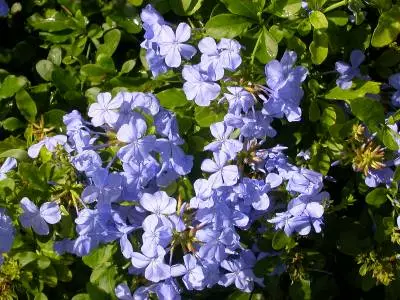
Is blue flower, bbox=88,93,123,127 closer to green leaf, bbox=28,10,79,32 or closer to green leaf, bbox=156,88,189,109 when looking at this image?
green leaf, bbox=156,88,189,109

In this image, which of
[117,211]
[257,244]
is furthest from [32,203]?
[257,244]

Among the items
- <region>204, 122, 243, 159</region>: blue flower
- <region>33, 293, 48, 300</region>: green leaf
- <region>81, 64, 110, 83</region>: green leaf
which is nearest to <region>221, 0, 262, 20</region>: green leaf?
<region>204, 122, 243, 159</region>: blue flower

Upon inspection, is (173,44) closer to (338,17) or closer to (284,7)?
(284,7)

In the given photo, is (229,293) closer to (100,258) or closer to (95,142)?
(100,258)

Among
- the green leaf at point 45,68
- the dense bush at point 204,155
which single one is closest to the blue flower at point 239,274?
the dense bush at point 204,155

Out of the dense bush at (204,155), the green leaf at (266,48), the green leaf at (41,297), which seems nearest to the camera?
the dense bush at (204,155)

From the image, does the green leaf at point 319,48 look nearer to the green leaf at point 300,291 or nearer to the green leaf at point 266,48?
the green leaf at point 266,48

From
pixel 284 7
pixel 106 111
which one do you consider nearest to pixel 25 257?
pixel 106 111
